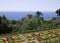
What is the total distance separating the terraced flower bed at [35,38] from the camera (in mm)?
7560

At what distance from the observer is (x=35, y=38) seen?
809 cm

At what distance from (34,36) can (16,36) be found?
0.80 m

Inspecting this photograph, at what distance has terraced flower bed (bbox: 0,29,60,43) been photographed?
756 cm

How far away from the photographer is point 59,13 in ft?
43.9

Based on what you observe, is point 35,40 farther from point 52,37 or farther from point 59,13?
point 59,13

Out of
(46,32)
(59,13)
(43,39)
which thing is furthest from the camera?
(59,13)

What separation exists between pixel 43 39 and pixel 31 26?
3.05 metres

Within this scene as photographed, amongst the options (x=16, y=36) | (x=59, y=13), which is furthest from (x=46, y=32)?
(x=59, y=13)

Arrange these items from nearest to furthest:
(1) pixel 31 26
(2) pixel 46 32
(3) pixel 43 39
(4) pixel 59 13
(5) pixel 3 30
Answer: (3) pixel 43 39 → (2) pixel 46 32 → (5) pixel 3 30 → (1) pixel 31 26 → (4) pixel 59 13

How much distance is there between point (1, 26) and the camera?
9.91m

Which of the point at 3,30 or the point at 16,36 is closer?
the point at 16,36

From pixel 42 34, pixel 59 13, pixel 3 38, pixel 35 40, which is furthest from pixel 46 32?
pixel 59 13

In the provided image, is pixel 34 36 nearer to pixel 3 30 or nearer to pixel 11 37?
pixel 11 37

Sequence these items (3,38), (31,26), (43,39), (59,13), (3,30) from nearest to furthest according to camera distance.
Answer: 1. (3,38)
2. (43,39)
3. (3,30)
4. (31,26)
5. (59,13)
